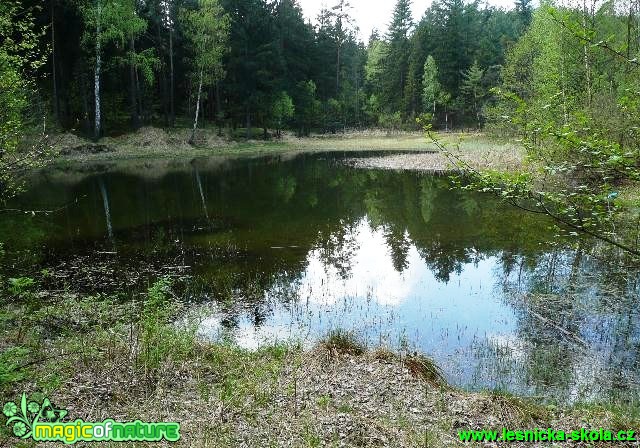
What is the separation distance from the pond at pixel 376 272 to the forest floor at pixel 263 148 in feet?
31.7

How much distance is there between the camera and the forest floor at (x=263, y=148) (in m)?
38.6

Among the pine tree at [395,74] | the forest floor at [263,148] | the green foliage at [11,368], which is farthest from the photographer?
the pine tree at [395,74]

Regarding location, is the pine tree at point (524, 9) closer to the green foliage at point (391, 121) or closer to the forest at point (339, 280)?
the green foliage at point (391, 121)

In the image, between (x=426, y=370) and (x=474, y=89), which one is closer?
(x=426, y=370)

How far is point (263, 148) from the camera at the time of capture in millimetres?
57594

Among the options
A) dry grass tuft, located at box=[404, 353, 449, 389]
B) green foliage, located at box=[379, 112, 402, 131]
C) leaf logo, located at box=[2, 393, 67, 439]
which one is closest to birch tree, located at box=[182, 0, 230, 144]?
green foliage, located at box=[379, 112, 402, 131]

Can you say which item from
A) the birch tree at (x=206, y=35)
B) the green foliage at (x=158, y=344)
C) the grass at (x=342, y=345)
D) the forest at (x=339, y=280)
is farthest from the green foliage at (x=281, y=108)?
the grass at (x=342, y=345)

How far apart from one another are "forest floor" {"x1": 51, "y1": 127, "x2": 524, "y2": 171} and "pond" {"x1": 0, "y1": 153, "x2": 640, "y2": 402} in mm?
9663

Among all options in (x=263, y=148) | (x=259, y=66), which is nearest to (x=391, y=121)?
(x=259, y=66)

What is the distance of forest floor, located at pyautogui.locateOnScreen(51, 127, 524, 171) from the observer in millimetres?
38562

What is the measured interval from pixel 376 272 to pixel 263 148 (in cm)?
4508

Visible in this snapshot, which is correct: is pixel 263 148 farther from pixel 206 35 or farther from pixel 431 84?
pixel 431 84

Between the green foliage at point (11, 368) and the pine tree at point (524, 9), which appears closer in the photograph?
the green foliage at point (11, 368)

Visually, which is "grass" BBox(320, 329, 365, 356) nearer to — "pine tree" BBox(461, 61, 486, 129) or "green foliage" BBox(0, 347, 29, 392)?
"green foliage" BBox(0, 347, 29, 392)
